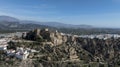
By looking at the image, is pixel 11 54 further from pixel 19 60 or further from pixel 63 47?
pixel 63 47

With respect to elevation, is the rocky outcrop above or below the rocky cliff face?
above

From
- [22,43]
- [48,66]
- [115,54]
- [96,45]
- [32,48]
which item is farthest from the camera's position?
[96,45]

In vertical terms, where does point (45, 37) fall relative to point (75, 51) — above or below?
above

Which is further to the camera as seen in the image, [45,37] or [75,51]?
[45,37]

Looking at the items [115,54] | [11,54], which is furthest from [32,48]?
[115,54]

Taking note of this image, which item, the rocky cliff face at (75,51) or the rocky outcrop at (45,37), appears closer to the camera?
the rocky cliff face at (75,51)

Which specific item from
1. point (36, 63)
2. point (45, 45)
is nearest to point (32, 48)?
point (45, 45)

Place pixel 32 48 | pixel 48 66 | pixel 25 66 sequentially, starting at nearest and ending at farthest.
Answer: pixel 25 66
pixel 48 66
pixel 32 48

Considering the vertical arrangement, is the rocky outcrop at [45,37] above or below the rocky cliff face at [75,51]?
above

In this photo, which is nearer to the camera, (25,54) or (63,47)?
(25,54)

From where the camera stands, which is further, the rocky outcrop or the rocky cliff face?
the rocky outcrop
